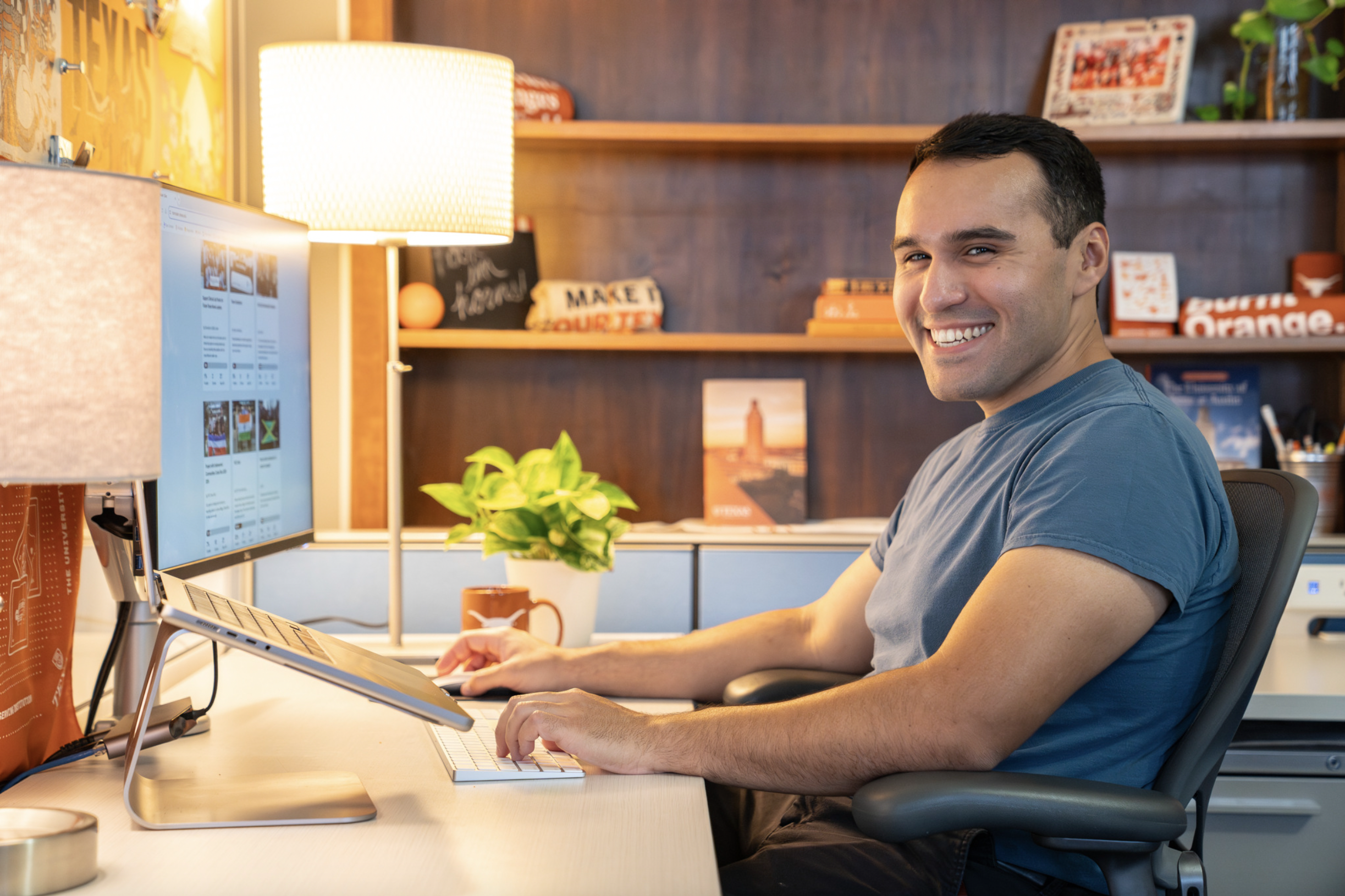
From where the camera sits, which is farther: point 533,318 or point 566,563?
point 533,318

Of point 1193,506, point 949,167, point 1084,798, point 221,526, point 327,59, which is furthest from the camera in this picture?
point 327,59

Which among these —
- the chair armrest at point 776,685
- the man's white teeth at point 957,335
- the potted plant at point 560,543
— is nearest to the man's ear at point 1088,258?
the man's white teeth at point 957,335

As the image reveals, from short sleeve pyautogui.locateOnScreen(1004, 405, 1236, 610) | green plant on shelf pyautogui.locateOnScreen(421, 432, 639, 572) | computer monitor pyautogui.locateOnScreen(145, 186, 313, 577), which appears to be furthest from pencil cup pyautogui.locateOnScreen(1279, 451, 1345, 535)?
computer monitor pyautogui.locateOnScreen(145, 186, 313, 577)

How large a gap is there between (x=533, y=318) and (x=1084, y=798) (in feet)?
6.25

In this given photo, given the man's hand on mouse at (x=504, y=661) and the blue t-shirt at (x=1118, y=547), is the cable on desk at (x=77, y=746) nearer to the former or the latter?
the man's hand on mouse at (x=504, y=661)

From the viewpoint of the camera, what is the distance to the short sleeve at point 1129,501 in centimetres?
105

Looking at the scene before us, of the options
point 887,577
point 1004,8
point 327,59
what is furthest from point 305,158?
point 1004,8

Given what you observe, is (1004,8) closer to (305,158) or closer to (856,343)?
(856,343)

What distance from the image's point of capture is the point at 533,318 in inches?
104

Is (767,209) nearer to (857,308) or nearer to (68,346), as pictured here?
(857,308)

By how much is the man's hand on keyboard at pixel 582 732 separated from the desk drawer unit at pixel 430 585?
1270 mm

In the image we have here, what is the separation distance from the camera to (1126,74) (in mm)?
2625

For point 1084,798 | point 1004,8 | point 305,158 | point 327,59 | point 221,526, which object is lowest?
point 1084,798

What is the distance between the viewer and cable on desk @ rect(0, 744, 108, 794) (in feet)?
3.48
